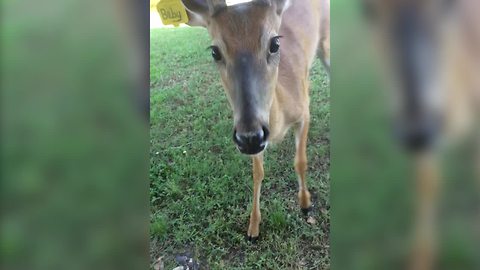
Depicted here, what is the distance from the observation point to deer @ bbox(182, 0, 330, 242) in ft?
5.11

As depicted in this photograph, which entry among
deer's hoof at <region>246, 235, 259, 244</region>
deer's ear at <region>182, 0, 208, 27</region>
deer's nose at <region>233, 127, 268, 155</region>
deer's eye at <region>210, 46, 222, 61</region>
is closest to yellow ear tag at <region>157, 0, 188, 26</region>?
deer's ear at <region>182, 0, 208, 27</region>

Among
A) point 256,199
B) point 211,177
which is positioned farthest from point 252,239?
point 211,177

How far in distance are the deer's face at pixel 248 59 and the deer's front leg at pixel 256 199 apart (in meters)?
0.11

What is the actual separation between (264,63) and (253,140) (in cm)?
26
